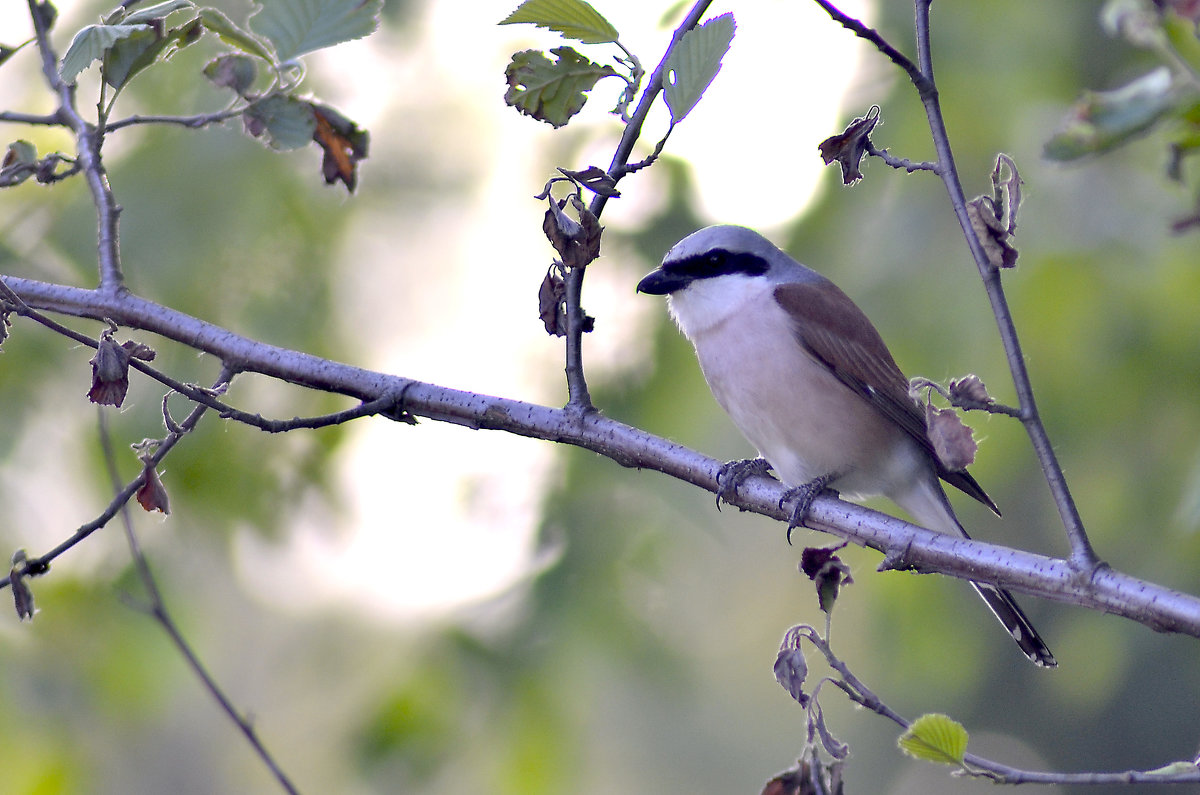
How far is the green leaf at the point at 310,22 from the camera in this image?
76.2 inches

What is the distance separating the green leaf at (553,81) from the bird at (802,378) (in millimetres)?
1352

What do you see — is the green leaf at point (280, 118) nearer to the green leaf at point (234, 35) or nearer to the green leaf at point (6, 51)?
the green leaf at point (234, 35)

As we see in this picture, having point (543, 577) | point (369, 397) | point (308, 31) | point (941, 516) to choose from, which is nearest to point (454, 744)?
point (543, 577)

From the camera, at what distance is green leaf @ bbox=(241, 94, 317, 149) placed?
197 centimetres

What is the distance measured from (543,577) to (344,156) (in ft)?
6.85

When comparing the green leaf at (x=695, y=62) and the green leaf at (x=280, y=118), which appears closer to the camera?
the green leaf at (x=695, y=62)

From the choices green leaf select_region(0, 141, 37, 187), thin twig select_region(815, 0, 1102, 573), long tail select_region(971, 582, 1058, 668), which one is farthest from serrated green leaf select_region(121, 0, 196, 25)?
long tail select_region(971, 582, 1058, 668)

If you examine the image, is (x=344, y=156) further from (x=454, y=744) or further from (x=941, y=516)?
(x=454, y=744)

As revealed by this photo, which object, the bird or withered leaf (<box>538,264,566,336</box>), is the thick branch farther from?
the bird

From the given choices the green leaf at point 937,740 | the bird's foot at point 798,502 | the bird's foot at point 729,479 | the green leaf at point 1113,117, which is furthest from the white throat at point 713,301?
the green leaf at point 1113,117

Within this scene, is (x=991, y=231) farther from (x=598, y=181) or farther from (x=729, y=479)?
(x=729, y=479)

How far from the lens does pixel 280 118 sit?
78.2 inches

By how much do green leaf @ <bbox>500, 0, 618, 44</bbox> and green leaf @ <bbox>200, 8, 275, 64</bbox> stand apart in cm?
52

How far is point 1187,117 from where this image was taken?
926 mm
